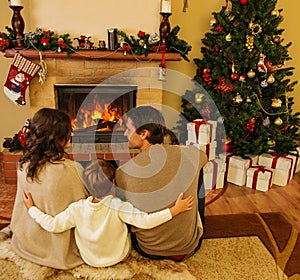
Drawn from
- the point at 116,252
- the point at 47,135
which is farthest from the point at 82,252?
the point at 47,135

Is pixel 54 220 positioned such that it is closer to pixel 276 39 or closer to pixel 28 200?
pixel 28 200

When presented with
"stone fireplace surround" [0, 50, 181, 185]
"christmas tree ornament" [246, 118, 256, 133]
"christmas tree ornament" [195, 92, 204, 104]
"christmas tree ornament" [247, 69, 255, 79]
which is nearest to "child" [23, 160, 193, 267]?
"stone fireplace surround" [0, 50, 181, 185]

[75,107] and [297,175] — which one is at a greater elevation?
[75,107]

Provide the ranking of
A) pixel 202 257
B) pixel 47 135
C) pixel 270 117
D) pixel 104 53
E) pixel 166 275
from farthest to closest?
pixel 270 117
pixel 104 53
pixel 202 257
pixel 166 275
pixel 47 135

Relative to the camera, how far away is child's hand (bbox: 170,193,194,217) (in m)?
1.59

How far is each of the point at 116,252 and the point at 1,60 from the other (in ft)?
8.00

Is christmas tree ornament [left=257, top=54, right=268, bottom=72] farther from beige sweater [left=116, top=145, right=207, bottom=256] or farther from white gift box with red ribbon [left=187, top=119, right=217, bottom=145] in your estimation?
beige sweater [left=116, top=145, right=207, bottom=256]

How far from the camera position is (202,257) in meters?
1.92

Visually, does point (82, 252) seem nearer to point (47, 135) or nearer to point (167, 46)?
point (47, 135)

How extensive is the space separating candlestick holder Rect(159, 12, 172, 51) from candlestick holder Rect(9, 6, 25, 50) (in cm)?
113

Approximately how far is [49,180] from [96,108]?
1.62 meters

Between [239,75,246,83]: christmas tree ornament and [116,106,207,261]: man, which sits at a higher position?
[239,75,246,83]: christmas tree ornament

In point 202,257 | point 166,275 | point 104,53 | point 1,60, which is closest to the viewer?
point 166,275

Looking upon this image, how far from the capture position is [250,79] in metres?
2.87
